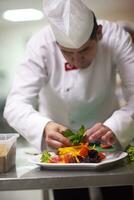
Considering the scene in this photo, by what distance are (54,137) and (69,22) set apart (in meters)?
0.28

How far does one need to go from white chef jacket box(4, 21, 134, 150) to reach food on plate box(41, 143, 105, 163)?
14 centimetres

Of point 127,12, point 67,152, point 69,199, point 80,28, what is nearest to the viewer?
point 67,152

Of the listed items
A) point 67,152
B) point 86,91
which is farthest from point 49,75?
point 67,152

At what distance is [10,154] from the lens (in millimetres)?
766

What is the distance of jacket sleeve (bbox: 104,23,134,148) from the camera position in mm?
866

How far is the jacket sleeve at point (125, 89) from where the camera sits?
87 centimetres

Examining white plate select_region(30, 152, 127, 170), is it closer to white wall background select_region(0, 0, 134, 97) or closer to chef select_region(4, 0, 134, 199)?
chef select_region(4, 0, 134, 199)

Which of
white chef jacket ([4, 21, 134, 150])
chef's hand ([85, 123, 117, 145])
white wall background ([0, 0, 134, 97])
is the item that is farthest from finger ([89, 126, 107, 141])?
white wall background ([0, 0, 134, 97])

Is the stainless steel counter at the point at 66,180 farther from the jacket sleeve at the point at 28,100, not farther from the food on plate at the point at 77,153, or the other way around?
the jacket sleeve at the point at 28,100

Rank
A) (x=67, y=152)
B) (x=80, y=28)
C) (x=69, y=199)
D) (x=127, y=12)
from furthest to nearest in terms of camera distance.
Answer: (x=127, y=12) < (x=69, y=199) < (x=80, y=28) < (x=67, y=152)

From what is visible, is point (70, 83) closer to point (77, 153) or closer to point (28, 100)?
point (28, 100)

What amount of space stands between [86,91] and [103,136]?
22 centimetres

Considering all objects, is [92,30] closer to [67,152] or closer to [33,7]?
[67,152]

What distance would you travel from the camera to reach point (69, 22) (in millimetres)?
863
